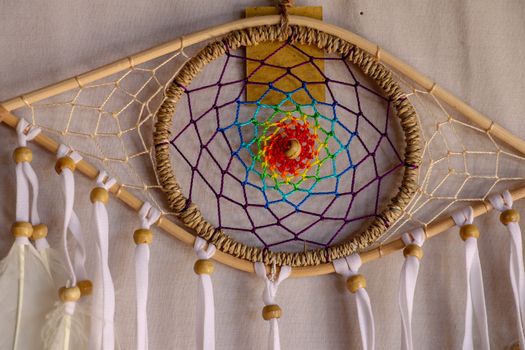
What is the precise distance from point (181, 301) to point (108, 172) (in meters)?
0.23

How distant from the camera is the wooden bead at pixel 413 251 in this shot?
1021 millimetres

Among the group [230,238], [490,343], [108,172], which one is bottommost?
[490,343]

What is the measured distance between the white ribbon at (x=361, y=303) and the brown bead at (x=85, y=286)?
36 cm

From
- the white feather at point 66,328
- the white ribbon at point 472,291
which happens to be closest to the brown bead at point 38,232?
the white feather at point 66,328

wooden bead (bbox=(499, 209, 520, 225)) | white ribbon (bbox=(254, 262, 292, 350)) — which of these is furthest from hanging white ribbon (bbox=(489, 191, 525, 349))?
white ribbon (bbox=(254, 262, 292, 350))

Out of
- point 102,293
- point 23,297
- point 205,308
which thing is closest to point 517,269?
point 205,308

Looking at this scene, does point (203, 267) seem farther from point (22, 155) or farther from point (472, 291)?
point (472, 291)

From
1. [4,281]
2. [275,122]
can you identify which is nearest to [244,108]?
[275,122]

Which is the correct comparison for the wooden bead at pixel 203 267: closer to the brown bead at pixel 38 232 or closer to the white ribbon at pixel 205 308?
the white ribbon at pixel 205 308

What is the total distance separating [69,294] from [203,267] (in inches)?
7.4

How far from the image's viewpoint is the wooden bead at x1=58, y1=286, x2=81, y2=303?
0.94m

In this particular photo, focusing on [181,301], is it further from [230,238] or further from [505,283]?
[505,283]

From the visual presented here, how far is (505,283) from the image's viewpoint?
1.10m

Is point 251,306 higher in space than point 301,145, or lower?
lower
